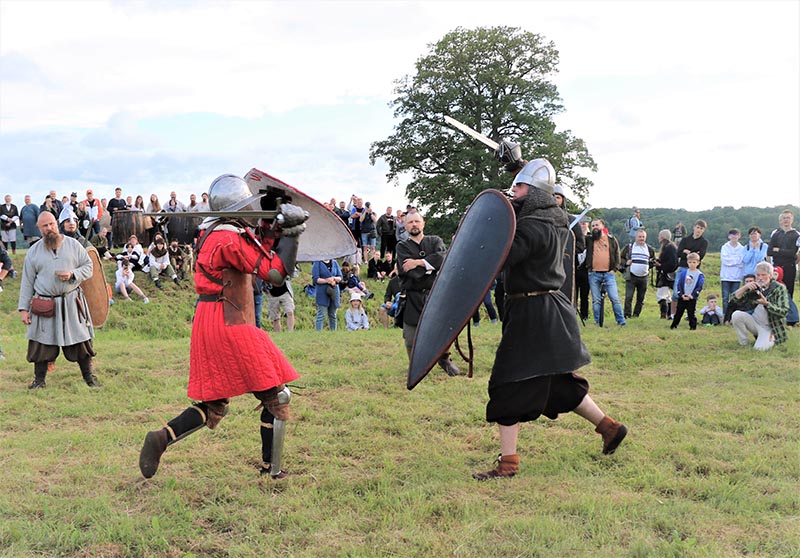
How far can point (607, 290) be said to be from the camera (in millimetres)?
11070

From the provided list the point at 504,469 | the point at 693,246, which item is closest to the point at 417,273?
the point at 504,469

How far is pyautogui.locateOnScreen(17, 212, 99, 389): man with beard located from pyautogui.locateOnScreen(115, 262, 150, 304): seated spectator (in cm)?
807

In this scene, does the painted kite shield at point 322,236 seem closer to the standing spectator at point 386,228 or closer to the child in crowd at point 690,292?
the child in crowd at point 690,292

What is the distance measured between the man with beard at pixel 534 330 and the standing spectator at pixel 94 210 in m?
14.5

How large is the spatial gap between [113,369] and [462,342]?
4311mm

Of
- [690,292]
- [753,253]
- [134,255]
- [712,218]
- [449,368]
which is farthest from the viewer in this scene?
[712,218]

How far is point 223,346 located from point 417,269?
10.7ft

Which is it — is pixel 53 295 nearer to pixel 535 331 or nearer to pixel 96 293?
pixel 96 293

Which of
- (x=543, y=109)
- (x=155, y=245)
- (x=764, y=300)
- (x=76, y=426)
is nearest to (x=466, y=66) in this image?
(x=543, y=109)

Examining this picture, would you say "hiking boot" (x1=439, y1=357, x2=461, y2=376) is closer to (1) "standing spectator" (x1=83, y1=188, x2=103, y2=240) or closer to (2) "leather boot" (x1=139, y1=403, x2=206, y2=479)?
(2) "leather boot" (x1=139, y1=403, x2=206, y2=479)

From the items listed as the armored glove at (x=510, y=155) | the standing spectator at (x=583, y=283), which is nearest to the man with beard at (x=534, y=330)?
the armored glove at (x=510, y=155)

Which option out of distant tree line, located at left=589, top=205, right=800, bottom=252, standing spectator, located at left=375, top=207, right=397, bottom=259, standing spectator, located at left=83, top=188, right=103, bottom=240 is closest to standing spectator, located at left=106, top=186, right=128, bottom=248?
standing spectator, located at left=83, top=188, right=103, bottom=240

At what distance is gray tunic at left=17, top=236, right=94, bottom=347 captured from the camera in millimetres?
6645

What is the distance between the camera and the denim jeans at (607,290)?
10797 millimetres
